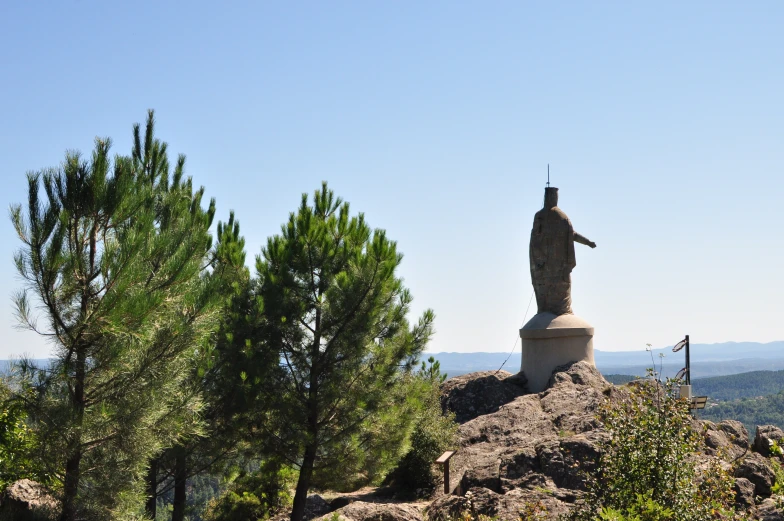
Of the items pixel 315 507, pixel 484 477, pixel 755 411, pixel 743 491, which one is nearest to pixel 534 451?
pixel 484 477

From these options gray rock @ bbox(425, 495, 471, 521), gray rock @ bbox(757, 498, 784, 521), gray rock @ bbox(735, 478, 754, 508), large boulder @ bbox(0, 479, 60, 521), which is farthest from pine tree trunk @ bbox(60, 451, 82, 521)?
gray rock @ bbox(735, 478, 754, 508)

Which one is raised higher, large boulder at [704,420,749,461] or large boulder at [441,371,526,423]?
large boulder at [441,371,526,423]

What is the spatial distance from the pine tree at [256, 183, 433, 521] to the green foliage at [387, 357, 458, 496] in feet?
3.49

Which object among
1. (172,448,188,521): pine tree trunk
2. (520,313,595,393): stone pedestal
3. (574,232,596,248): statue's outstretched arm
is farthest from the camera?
(574,232,596,248): statue's outstretched arm

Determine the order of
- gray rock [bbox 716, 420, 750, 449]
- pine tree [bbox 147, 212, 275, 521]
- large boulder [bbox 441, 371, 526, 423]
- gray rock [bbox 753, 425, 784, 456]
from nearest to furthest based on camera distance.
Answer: pine tree [bbox 147, 212, 275, 521] → gray rock [bbox 753, 425, 784, 456] → gray rock [bbox 716, 420, 750, 449] → large boulder [bbox 441, 371, 526, 423]

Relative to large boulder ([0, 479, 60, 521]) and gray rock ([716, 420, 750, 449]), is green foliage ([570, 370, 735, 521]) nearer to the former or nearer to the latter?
large boulder ([0, 479, 60, 521])

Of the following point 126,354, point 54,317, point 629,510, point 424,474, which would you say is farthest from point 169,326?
point 424,474

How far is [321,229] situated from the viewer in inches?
500

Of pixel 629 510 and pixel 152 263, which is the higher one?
pixel 152 263

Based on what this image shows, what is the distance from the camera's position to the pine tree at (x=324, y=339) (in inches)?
482

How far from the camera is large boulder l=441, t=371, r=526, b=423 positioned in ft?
53.0

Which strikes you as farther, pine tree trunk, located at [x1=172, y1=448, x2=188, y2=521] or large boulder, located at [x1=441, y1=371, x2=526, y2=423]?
large boulder, located at [x1=441, y1=371, x2=526, y2=423]

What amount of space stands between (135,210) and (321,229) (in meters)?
4.74

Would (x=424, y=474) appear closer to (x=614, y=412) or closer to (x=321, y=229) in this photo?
(x=321, y=229)
